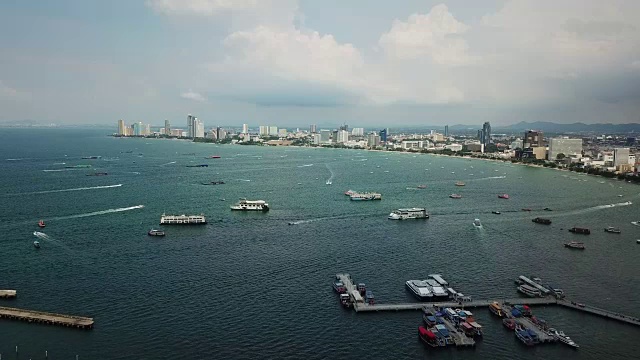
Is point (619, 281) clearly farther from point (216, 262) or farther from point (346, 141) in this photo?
point (346, 141)

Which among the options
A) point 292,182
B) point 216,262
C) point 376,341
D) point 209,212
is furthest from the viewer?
point 292,182

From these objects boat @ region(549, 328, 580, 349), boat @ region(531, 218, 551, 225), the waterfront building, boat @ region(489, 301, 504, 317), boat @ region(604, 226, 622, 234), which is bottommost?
boat @ region(549, 328, 580, 349)

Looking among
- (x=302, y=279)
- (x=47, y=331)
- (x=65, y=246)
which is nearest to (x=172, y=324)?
(x=47, y=331)

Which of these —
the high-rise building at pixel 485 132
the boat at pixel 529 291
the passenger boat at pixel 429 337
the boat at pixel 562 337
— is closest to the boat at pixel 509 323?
the boat at pixel 562 337

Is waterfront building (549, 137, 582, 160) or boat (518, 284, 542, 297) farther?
waterfront building (549, 137, 582, 160)

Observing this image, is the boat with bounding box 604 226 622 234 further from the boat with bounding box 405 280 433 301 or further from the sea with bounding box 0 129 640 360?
the boat with bounding box 405 280 433 301

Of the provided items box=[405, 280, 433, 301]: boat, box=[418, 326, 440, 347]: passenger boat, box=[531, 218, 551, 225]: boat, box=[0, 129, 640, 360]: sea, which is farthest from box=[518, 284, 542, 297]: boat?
box=[531, 218, 551, 225]: boat

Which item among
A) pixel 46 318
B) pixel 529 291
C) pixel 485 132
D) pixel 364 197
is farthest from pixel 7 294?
pixel 485 132

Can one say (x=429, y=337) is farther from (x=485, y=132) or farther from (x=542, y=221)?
(x=485, y=132)
